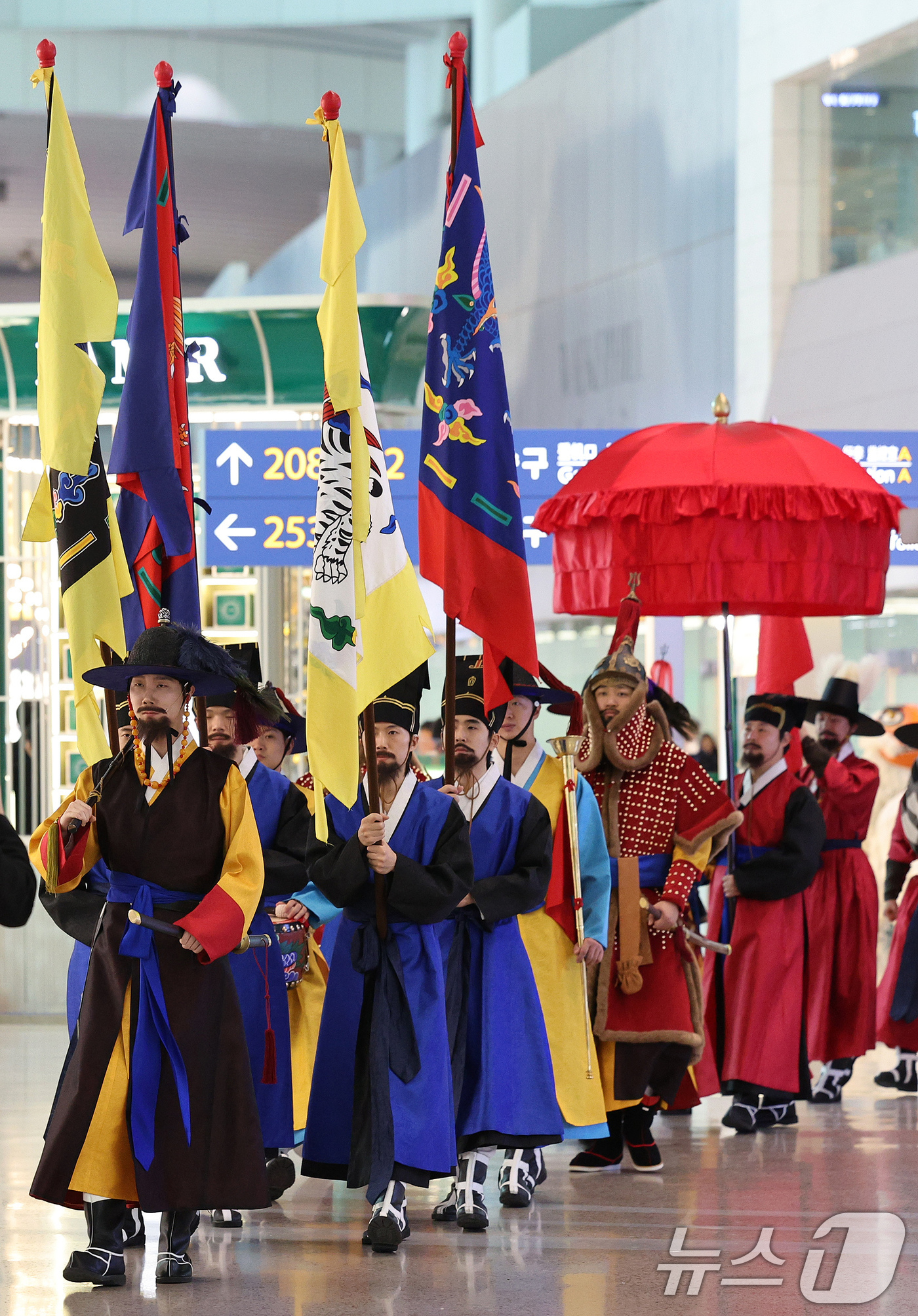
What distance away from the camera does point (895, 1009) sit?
7969 millimetres

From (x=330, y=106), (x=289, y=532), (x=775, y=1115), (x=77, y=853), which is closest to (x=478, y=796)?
(x=77, y=853)

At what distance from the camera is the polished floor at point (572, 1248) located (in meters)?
4.51

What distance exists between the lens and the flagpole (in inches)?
205

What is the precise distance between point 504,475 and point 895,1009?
3519mm

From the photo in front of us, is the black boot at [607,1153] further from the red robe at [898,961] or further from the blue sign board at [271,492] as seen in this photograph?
the blue sign board at [271,492]

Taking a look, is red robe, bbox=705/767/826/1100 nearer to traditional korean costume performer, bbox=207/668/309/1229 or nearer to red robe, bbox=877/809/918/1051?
red robe, bbox=877/809/918/1051

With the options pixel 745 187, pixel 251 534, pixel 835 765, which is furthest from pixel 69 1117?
pixel 745 187

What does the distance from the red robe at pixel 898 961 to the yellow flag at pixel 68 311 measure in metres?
4.25

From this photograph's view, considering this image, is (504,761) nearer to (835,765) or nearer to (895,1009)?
(835,765)

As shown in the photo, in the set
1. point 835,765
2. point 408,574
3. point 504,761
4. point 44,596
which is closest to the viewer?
point 408,574

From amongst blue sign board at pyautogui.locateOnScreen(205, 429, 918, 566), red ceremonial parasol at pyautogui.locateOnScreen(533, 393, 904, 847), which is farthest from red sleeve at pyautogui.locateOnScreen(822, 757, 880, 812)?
blue sign board at pyautogui.locateOnScreen(205, 429, 918, 566)

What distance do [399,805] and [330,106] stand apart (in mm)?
1777

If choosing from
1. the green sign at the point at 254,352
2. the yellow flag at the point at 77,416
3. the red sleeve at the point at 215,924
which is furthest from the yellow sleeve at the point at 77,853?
the green sign at the point at 254,352

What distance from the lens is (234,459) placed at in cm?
914
